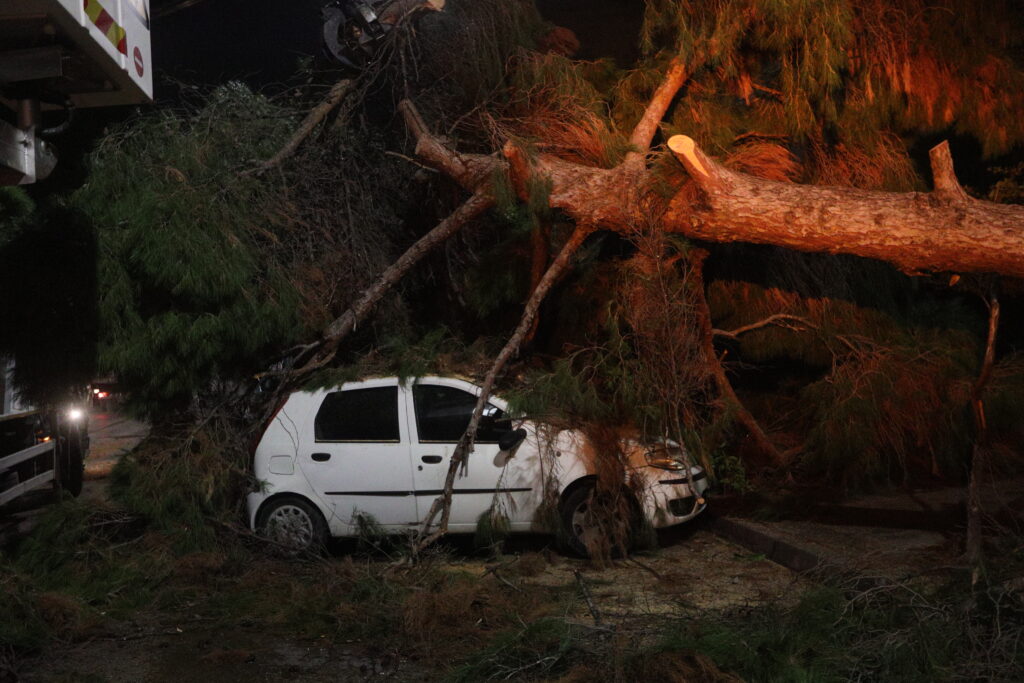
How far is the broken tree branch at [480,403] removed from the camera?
25.0ft

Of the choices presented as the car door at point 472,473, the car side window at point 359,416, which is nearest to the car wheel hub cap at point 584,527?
the car door at point 472,473

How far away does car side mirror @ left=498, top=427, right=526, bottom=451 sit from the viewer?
8023 millimetres

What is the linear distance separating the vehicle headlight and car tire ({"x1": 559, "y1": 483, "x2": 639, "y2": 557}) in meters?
0.34

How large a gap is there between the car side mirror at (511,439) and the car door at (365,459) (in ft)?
2.59

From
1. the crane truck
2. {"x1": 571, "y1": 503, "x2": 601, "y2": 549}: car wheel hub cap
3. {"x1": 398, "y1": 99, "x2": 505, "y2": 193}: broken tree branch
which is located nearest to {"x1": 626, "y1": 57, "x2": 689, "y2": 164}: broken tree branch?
{"x1": 398, "y1": 99, "x2": 505, "y2": 193}: broken tree branch

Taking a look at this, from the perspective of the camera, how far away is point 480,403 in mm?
8047

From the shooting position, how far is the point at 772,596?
689cm

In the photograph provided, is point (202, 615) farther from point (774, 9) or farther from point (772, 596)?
point (774, 9)

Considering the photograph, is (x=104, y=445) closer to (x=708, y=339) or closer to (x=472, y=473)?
(x=472, y=473)

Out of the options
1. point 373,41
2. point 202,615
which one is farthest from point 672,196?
point 202,615

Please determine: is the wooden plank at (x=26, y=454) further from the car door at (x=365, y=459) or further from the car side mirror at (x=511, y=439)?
the car side mirror at (x=511, y=439)

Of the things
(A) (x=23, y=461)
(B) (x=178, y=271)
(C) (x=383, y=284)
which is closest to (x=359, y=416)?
(C) (x=383, y=284)

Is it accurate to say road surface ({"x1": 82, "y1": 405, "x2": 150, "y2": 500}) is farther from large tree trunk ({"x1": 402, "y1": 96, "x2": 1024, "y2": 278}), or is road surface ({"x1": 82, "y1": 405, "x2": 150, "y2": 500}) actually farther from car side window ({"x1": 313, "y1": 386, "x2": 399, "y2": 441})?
large tree trunk ({"x1": 402, "y1": 96, "x2": 1024, "y2": 278})

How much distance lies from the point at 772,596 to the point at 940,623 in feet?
7.19
